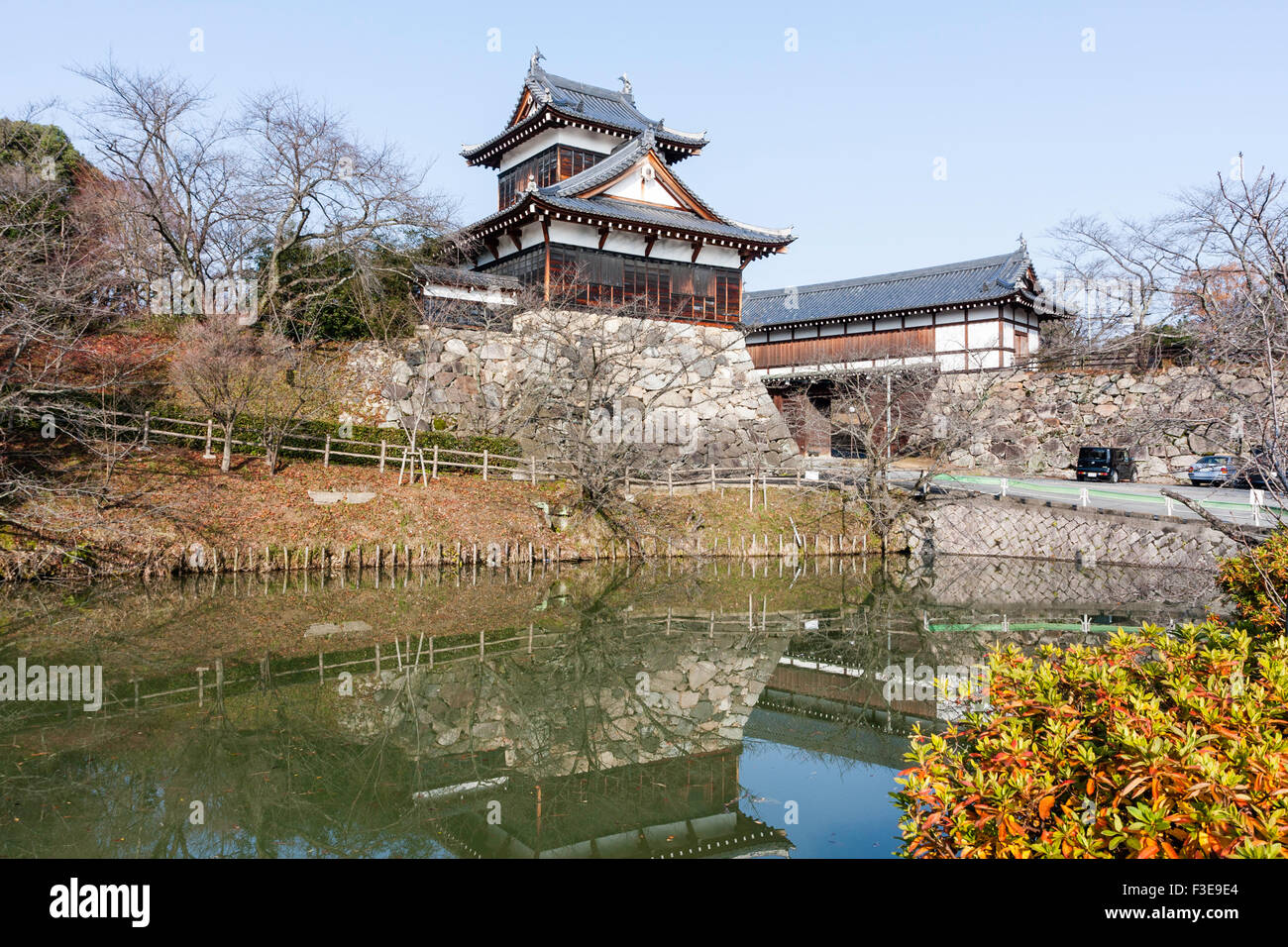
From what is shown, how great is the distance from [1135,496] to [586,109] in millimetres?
23268

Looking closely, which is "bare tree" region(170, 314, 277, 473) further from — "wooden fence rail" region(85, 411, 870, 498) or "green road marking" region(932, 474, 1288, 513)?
"green road marking" region(932, 474, 1288, 513)

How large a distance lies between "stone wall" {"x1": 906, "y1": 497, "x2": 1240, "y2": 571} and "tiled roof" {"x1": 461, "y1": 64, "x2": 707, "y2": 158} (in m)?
18.1

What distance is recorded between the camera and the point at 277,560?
55.2 ft

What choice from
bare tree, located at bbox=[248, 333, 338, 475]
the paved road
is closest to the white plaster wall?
bare tree, located at bbox=[248, 333, 338, 475]

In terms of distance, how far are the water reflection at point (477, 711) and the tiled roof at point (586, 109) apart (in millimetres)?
19405

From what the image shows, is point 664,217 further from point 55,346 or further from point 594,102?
point 55,346

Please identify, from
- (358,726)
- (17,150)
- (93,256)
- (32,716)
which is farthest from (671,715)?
(17,150)

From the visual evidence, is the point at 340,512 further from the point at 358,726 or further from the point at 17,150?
the point at 17,150

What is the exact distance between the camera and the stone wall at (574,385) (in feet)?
76.4

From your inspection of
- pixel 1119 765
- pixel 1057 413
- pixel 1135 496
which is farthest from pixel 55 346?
pixel 1057 413

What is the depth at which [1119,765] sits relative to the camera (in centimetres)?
314

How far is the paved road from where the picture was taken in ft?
60.4

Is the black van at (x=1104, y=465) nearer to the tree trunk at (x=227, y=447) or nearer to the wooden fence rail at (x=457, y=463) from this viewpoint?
the wooden fence rail at (x=457, y=463)

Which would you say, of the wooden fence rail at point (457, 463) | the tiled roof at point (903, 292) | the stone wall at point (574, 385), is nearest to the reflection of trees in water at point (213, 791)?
the wooden fence rail at point (457, 463)
